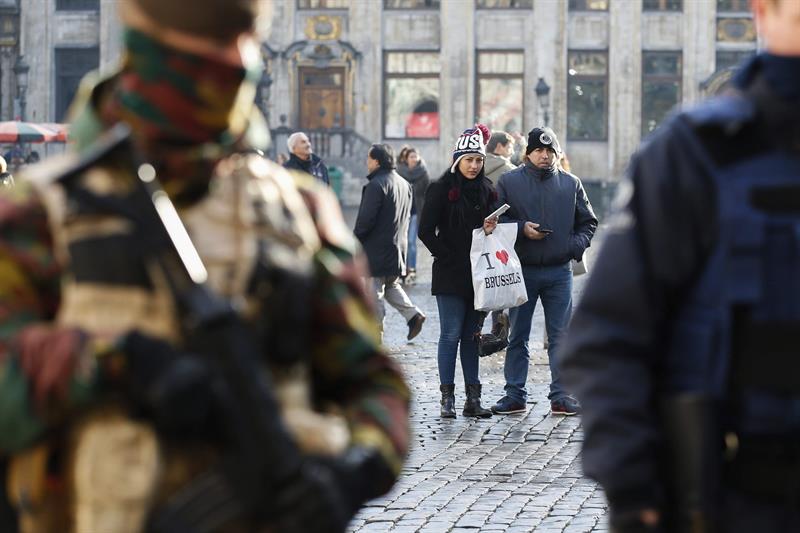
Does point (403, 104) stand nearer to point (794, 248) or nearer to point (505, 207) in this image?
point (505, 207)

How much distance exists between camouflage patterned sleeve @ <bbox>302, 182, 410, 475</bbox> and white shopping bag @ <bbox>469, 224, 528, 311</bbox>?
7498 mm

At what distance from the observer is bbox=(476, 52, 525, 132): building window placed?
49750 mm

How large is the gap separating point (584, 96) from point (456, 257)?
39.3m

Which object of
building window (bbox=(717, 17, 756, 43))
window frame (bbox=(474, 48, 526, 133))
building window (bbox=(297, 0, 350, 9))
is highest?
building window (bbox=(297, 0, 350, 9))

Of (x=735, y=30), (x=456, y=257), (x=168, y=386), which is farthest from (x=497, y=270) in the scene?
(x=735, y=30)

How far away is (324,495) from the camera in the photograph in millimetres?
2490

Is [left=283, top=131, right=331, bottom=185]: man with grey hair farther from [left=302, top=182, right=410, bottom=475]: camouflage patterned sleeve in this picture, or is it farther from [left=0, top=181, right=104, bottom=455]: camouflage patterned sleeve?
[left=0, top=181, right=104, bottom=455]: camouflage patterned sleeve

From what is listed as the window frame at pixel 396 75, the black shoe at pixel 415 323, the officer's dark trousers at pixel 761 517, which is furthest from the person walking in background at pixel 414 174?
the window frame at pixel 396 75

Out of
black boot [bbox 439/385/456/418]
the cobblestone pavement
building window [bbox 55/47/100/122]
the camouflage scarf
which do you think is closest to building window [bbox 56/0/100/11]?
building window [bbox 55/47/100/122]

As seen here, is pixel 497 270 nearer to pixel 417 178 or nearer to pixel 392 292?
pixel 392 292

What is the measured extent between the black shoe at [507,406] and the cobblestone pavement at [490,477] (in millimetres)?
97

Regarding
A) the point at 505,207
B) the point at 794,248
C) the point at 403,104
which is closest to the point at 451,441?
the point at 505,207

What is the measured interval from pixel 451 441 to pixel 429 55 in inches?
1603

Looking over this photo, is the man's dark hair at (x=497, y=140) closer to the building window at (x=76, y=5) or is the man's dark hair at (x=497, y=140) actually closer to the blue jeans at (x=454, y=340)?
the blue jeans at (x=454, y=340)
